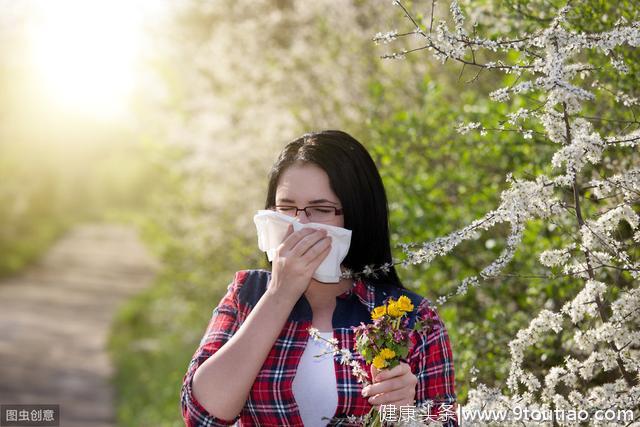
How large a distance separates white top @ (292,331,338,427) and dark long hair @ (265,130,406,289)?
367 mm

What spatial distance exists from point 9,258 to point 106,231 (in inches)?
424

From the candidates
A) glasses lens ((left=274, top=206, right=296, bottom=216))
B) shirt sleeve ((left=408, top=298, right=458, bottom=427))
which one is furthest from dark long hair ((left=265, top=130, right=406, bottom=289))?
shirt sleeve ((left=408, top=298, right=458, bottom=427))

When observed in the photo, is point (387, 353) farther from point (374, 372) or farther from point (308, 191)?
point (308, 191)

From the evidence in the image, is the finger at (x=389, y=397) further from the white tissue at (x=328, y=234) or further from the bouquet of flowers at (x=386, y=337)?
the white tissue at (x=328, y=234)

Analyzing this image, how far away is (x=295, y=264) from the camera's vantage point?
95.0 inches

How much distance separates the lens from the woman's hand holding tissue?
2408 mm

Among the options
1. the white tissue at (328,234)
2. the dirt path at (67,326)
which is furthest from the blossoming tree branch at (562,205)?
the dirt path at (67,326)

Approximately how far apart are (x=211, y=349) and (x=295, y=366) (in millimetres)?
267

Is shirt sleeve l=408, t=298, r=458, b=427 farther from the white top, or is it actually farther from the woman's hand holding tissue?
the woman's hand holding tissue

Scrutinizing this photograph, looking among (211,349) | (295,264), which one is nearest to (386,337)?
(295,264)

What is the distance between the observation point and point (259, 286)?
8.83ft

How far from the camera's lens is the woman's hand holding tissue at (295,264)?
7.90 feet

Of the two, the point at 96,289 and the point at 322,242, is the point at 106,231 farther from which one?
the point at 322,242

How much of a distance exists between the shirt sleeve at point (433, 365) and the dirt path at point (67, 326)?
23.1 feet
